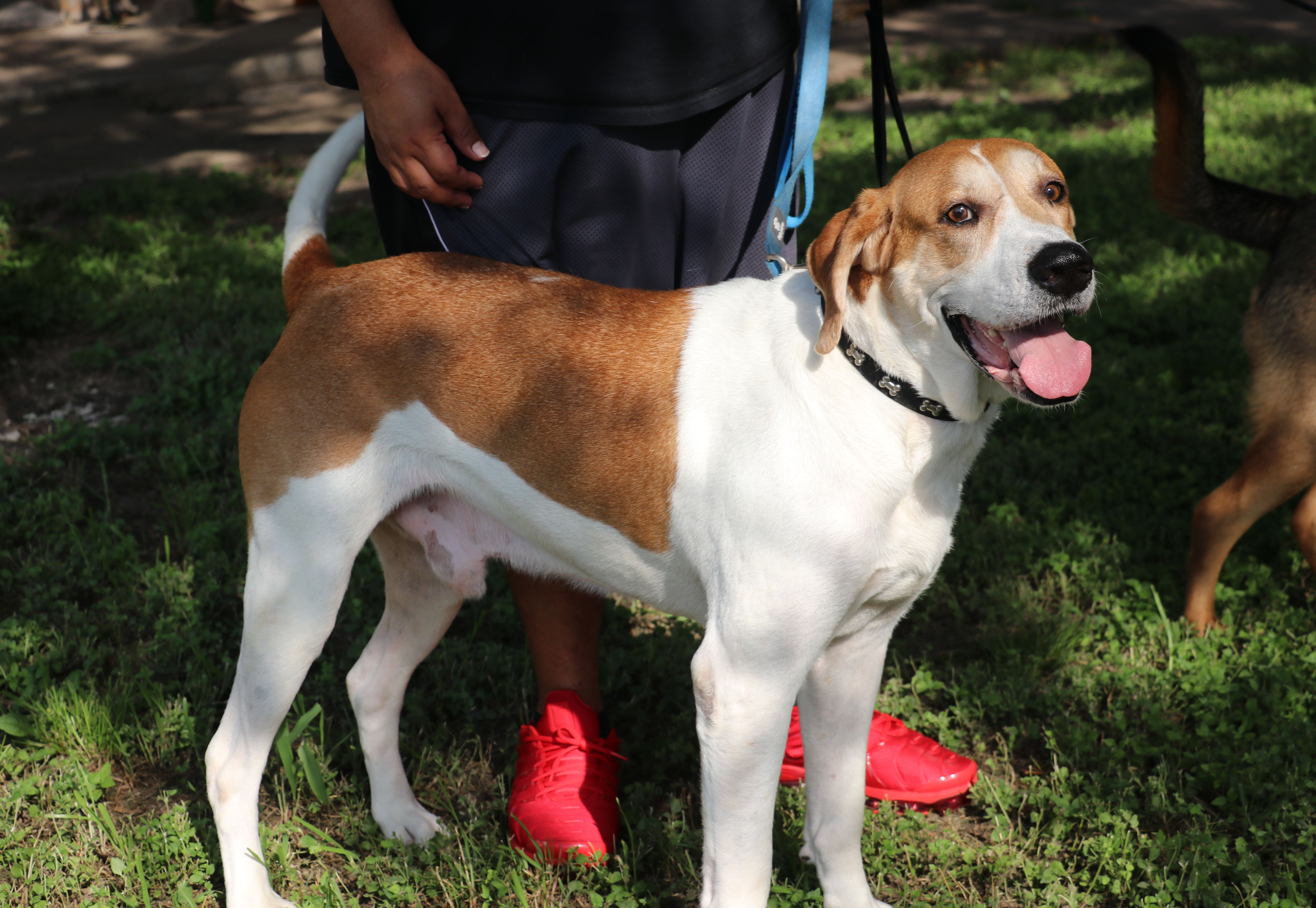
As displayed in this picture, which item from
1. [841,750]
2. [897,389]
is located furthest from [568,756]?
[897,389]

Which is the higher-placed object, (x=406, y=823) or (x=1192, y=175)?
(x=1192, y=175)

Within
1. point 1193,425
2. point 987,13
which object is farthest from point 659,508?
point 987,13

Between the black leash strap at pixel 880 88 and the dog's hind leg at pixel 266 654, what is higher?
the black leash strap at pixel 880 88

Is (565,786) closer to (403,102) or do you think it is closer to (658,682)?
(658,682)

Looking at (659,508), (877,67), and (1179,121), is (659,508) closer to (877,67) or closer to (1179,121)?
(877,67)

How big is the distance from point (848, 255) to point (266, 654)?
1.51 meters

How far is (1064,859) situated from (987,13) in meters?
12.2

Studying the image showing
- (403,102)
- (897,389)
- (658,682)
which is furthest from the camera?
(658,682)

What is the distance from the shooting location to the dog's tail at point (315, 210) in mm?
2666

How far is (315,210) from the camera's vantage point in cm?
273

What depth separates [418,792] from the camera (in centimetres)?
301

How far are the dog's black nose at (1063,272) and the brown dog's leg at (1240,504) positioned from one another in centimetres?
189

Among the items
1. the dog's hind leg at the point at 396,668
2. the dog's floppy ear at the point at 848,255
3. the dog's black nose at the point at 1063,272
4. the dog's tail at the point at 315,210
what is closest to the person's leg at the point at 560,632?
the dog's hind leg at the point at 396,668

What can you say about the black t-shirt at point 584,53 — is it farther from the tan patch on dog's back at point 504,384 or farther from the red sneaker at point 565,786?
the red sneaker at point 565,786
